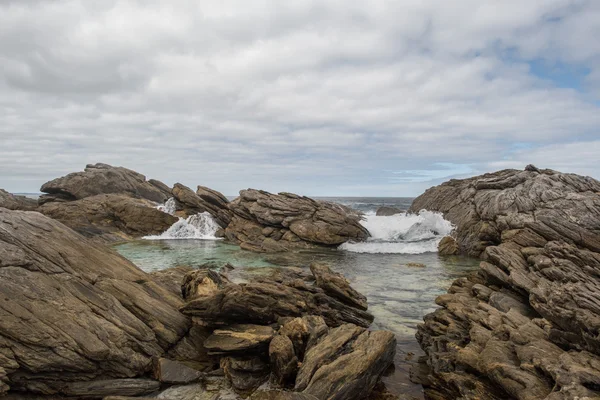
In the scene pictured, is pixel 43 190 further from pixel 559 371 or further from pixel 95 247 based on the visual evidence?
pixel 559 371

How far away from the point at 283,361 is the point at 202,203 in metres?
46.6

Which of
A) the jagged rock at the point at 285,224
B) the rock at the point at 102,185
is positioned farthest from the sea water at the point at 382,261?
the rock at the point at 102,185

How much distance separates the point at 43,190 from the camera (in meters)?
54.7

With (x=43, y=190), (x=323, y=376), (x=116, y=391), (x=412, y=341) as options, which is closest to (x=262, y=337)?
(x=323, y=376)

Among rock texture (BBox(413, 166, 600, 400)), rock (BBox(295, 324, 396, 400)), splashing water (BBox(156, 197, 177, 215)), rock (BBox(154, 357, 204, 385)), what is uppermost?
splashing water (BBox(156, 197, 177, 215))

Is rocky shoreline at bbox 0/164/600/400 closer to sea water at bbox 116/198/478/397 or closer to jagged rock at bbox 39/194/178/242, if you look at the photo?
sea water at bbox 116/198/478/397

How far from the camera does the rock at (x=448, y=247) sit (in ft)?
120

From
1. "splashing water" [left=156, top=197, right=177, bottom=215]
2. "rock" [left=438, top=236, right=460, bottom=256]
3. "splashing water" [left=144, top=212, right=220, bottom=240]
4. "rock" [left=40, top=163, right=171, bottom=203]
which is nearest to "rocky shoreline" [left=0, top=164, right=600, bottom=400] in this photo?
"rock" [left=438, top=236, right=460, bottom=256]

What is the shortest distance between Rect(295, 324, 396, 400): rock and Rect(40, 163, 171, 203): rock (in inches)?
2227

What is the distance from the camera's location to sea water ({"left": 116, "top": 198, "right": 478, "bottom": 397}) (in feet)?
53.4

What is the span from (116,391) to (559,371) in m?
11.0

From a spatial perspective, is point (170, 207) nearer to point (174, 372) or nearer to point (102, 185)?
point (102, 185)

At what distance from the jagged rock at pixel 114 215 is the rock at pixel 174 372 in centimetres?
3970

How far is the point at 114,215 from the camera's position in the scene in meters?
48.9
